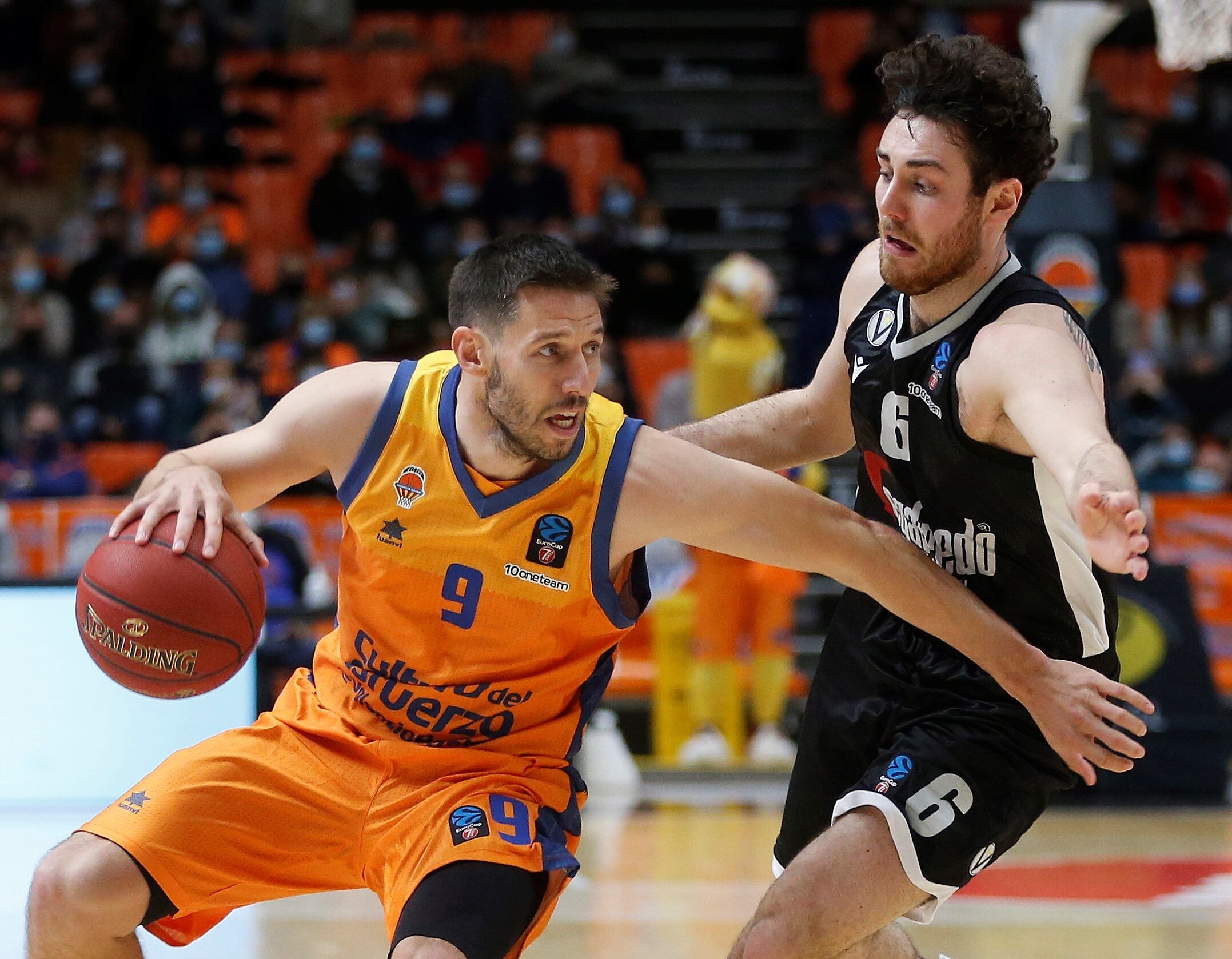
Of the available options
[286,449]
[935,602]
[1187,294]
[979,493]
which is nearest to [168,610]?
[286,449]

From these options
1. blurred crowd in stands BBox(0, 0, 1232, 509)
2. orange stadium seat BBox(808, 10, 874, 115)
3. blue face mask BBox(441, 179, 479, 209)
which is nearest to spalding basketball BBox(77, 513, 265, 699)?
blurred crowd in stands BBox(0, 0, 1232, 509)

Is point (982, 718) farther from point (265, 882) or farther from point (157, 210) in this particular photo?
point (157, 210)

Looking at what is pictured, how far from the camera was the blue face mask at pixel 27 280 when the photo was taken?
41.6 ft

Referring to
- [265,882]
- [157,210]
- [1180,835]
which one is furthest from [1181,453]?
[265,882]

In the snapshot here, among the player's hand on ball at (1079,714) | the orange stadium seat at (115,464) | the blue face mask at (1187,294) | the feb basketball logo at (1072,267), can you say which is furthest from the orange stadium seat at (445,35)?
the player's hand on ball at (1079,714)

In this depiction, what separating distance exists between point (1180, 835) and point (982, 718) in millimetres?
3910

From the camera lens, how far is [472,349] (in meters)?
3.46

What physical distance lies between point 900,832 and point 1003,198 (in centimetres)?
134

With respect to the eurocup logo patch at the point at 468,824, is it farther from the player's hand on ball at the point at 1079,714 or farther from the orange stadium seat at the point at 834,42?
the orange stadium seat at the point at 834,42

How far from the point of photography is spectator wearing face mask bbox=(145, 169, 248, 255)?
42.9 feet

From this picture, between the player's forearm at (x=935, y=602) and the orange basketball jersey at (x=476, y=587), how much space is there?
510 mm

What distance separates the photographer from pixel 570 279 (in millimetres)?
3371

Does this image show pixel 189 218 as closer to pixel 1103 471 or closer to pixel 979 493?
pixel 979 493

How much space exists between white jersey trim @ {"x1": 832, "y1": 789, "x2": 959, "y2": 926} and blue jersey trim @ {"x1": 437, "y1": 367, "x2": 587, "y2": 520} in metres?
0.92
